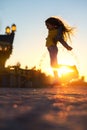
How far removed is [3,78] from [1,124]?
81.3 ft

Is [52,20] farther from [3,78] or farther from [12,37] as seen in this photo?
[12,37]

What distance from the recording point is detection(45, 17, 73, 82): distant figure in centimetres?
1036

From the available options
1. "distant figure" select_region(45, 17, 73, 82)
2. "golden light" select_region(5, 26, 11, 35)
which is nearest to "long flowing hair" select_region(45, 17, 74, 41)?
"distant figure" select_region(45, 17, 73, 82)

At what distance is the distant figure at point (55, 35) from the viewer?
1036 cm

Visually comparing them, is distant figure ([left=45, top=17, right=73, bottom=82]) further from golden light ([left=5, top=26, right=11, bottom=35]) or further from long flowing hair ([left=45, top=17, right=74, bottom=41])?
golden light ([left=5, top=26, right=11, bottom=35])

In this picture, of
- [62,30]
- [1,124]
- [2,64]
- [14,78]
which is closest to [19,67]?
[14,78]

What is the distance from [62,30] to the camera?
1044 centimetres

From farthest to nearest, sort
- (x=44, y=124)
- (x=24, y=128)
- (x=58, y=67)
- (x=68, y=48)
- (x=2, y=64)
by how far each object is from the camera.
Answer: (x=2, y=64)
(x=58, y=67)
(x=68, y=48)
(x=44, y=124)
(x=24, y=128)

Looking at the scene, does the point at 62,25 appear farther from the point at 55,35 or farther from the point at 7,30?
the point at 7,30

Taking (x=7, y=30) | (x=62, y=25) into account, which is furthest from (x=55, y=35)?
(x=7, y=30)

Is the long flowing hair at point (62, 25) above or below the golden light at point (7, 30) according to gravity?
below

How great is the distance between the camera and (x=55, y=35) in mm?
10484

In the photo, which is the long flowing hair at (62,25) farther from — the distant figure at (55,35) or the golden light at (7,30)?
the golden light at (7,30)

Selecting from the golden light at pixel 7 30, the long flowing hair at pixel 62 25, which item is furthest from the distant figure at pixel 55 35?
the golden light at pixel 7 30
